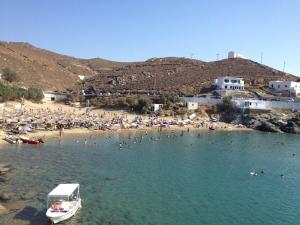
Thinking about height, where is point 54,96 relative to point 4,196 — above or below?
above

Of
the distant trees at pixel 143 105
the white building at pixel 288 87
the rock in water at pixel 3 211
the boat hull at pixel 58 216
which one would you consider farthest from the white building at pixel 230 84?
the rock in water at pixel 3 211

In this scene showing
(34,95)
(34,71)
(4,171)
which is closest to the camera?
(4,171)

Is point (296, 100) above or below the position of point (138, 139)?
above

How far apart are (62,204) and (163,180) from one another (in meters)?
15.7

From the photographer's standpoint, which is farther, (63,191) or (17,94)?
(17,94)

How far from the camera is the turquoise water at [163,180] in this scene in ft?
113

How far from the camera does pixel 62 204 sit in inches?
1314

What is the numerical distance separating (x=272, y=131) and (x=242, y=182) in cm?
5346

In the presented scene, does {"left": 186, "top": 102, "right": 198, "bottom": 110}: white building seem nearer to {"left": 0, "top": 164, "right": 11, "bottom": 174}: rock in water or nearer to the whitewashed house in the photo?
the whitewashed house

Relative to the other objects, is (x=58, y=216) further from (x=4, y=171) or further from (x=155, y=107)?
(x=155, y=107)

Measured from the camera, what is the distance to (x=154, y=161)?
5756 cm

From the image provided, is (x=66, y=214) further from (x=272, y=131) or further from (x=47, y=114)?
(x=272, y=131)

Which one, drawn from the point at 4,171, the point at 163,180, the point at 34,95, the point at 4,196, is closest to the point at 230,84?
the point at 34,95

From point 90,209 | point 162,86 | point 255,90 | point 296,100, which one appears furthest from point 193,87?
point 90,209
